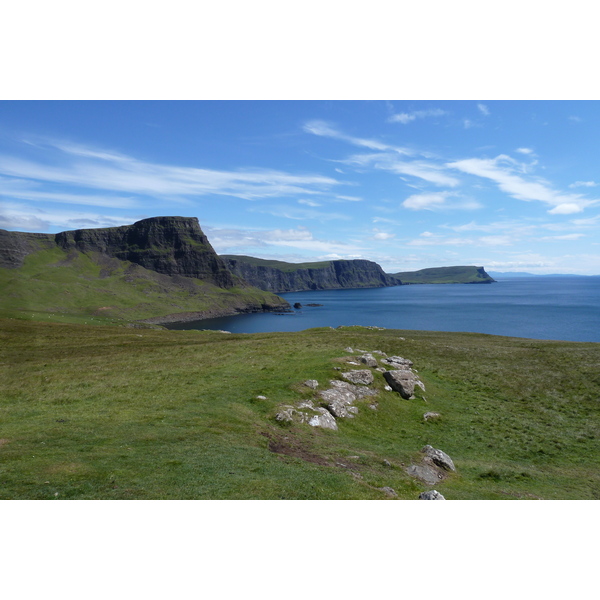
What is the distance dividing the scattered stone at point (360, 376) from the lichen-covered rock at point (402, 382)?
109 inches

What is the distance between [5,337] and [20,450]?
46.4m

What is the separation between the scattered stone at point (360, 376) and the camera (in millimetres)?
34750

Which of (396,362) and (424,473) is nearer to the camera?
(424,473)

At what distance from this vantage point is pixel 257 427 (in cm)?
2403

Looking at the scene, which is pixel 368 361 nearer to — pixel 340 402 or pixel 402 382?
pixel 402 382

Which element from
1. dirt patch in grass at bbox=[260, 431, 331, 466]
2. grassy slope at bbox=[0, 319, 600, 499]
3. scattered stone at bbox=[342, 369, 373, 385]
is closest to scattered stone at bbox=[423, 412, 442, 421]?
grassy slope at bbox=[0, 319, 600, 499]

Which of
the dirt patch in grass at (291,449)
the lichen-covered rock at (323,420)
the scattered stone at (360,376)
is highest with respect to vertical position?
the scattered stone at (360,376)

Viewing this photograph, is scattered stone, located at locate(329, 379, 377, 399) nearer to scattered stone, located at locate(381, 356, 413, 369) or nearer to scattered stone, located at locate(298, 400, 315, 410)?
scattered stone, located at locate(298, 400, 315, 410)

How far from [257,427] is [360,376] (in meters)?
14.6

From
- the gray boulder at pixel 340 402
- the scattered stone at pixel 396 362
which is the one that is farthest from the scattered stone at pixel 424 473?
the scattered stone at pixel 396 362

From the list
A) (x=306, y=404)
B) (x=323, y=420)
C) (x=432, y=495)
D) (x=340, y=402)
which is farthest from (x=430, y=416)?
(x=432, y=495)

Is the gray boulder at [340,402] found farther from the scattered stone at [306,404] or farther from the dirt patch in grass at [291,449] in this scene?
the dirt patch in grass at [291,449]

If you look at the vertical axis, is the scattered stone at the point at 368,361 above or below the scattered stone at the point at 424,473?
above

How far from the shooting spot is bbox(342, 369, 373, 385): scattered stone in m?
34.8
